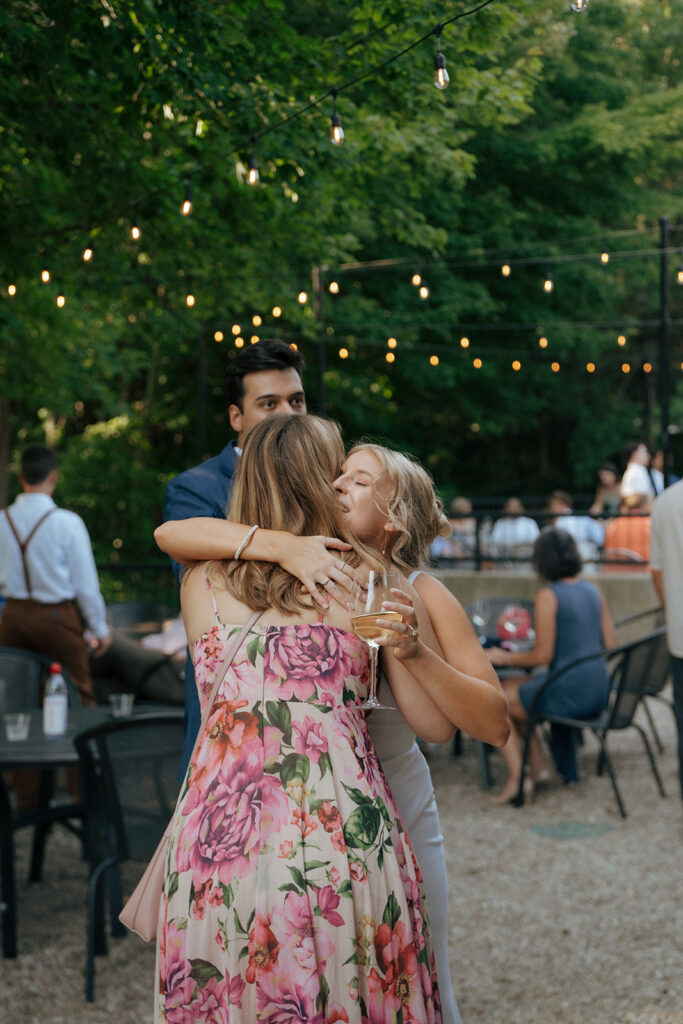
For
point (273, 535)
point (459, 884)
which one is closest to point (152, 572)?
point (459, 884)

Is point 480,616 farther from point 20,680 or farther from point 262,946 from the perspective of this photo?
point 262,946

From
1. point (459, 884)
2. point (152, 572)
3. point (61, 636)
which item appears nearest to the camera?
point (459, 884)

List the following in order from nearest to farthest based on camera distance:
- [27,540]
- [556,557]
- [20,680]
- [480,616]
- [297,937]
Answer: [297,937], [20,680], [27,540], [556,557], [480,616]

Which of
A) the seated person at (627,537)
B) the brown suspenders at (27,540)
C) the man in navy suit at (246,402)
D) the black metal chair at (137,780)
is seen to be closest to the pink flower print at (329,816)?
the man in navy suit at (246,402)

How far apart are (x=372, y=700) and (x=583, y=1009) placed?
2345 mm

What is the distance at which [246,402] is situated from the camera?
3.04 meters

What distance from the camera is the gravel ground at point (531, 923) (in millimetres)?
3640

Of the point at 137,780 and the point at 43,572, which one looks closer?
the point at 137,780

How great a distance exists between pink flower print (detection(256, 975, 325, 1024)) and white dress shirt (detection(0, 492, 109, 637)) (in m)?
4.23

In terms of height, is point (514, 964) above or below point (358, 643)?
below

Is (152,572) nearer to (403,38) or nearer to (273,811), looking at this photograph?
(403,38)

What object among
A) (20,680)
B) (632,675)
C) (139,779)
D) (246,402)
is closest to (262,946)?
(246,402)

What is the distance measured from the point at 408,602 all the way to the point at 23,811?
352 cm

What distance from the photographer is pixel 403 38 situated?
13.2ft
